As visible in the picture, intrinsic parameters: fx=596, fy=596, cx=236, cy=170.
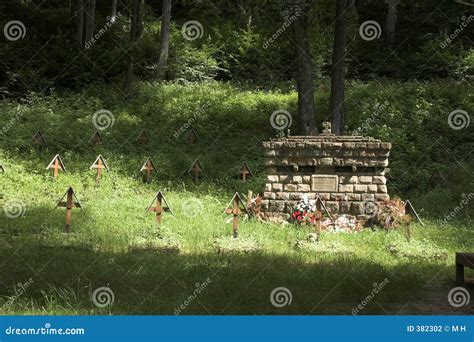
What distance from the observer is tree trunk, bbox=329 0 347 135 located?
2084cm

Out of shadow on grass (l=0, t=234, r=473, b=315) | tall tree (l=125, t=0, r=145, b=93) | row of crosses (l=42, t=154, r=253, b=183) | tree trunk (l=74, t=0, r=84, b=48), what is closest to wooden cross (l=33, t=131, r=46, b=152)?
row of crosses (l=42, t=154, r=253, b=183)

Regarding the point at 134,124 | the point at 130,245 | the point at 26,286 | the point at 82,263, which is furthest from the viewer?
the point at 134,124

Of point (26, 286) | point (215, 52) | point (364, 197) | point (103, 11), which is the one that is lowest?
point (26, 286)

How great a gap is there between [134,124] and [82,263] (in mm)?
14284

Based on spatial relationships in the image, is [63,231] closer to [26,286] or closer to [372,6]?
[26,286]

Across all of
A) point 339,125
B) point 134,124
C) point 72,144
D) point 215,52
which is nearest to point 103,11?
point 215,52

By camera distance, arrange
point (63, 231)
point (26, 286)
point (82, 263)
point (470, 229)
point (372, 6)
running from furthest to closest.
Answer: point (372, 6)
point (470, 229)
point (63, 231)
point (82, 263)
point (26, 286)

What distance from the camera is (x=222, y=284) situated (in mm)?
8789

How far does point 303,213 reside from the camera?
14.8m

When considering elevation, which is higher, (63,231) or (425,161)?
(425,161)

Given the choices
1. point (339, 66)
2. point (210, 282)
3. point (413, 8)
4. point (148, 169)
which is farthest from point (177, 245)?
point (413, 8)

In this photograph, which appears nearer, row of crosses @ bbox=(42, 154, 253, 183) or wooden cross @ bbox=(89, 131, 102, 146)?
row of crosses @ bbox=(42, 154, 253, 183)

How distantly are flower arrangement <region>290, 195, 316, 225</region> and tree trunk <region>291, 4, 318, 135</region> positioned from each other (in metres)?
6.19

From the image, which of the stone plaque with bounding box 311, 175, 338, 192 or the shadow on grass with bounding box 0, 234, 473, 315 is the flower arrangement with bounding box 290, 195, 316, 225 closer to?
the stone plaque with bounding box 311, 175, 338, 192
